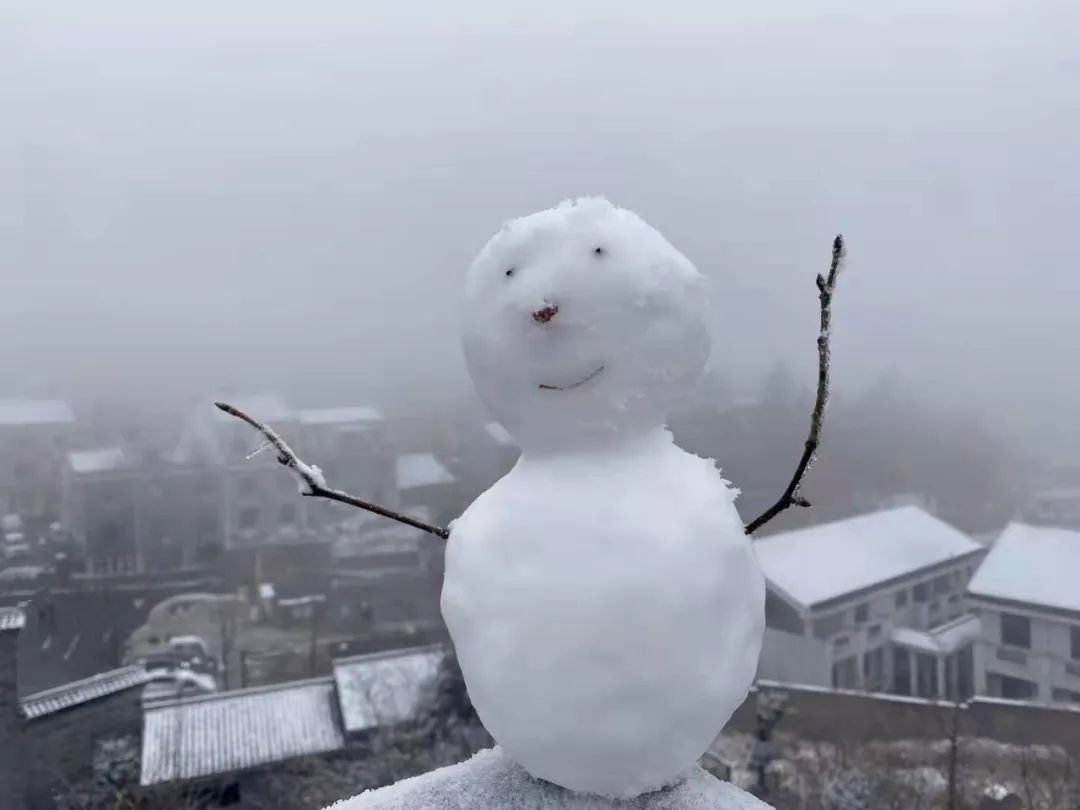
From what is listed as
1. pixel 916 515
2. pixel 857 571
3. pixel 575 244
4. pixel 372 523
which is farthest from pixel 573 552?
pixel 372 523

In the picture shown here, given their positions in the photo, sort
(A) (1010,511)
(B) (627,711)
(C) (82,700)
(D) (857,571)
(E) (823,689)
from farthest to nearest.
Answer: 1. (A) (1010,511)
2. (D) (857,571)
3. (E) (823,689)
4. (C) (82,700)
5. (B) (627,711)

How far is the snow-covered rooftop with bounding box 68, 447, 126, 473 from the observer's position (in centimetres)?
577

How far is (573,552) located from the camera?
26.4 inches

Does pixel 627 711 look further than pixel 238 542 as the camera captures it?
No

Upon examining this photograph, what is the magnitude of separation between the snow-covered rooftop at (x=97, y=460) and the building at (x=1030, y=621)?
5542mm

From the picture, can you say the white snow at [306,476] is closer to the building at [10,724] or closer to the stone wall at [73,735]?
the building at [10,724]

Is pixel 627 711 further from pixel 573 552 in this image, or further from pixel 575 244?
pixel 575 244

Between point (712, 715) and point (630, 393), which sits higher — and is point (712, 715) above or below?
below

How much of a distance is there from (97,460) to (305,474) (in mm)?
5851

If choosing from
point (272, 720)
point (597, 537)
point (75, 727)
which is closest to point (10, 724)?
point (75, 727)

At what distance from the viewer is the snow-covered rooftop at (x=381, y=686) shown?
3.70 m

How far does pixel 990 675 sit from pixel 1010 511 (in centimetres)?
137

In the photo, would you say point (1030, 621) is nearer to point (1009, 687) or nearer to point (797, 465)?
point (1009, 687)

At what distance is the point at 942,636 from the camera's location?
441cm
